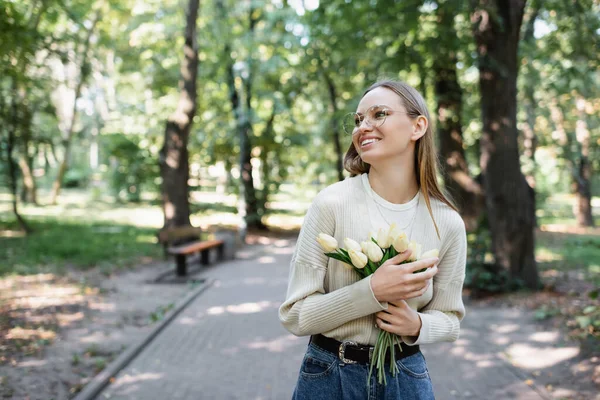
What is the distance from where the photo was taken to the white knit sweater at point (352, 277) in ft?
6.24

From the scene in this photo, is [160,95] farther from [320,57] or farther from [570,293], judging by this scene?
[570,293]

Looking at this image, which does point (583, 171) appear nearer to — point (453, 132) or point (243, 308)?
point (453, 132)

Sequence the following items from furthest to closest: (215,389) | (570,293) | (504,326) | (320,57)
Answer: (320,57) < (570,293) < (504,326) < (215,389)

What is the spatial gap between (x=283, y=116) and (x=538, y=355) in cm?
1570

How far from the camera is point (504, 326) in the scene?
7656mm

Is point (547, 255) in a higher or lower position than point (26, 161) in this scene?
lower

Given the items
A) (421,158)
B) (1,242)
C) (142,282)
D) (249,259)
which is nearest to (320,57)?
(249,259)

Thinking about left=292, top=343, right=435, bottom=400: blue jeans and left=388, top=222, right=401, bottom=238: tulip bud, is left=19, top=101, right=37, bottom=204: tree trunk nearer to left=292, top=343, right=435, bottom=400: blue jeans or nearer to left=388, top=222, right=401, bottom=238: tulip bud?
left=292, top=343, right=435, bottom=400: blue jeans

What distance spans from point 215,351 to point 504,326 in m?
3.92

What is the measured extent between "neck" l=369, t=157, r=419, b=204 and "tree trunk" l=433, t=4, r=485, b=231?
29.2 feet

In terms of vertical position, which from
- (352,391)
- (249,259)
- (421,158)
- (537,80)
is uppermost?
(537,80)

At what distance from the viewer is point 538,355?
20.9 ft

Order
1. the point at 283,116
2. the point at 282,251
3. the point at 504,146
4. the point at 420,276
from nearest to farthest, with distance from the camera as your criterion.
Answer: the point at 420,276
the point at 504,146
the point at 282,251
the point at 283,116

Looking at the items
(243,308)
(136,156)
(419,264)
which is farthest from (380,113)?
(136,156)
